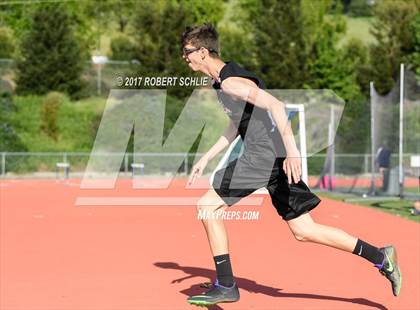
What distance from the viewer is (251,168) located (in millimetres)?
6281

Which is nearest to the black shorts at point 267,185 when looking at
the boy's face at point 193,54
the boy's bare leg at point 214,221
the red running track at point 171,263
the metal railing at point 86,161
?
the boy's bare leg at point 214,221

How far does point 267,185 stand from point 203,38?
3.99 feet

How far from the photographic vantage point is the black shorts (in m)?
6.23

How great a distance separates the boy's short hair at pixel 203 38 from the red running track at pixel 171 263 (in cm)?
212

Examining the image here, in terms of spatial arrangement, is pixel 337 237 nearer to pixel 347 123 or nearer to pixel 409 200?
pixel 409 200

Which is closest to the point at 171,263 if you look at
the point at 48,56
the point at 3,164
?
the point at 3,164

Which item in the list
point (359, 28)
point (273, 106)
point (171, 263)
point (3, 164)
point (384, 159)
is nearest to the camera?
point (273, 106)

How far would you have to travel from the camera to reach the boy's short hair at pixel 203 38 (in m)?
6.09

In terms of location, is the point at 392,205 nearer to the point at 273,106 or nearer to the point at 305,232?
the point at 305,232

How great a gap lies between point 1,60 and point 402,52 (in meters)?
23.5

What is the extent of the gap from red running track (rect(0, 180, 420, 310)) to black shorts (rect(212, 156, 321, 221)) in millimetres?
972

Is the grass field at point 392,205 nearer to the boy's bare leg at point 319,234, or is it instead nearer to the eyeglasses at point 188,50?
the boy's bare leg at point 319,234

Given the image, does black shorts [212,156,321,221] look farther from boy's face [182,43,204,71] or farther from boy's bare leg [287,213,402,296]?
boy's face [182,43,204,71]

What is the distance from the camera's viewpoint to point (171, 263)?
9.35m
